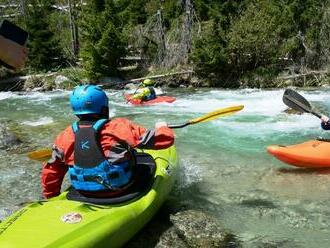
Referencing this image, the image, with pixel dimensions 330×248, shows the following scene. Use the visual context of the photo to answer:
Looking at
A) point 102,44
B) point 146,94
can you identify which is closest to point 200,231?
point 146,94

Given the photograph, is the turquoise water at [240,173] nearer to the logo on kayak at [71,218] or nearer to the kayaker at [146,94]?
the kayaker at [146,94]

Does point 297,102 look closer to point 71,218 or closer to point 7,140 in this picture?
point 71,218

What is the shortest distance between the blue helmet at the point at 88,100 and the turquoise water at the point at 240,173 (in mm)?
1494

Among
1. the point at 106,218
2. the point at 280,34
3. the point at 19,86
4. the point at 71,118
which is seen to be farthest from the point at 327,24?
the point at 106,218

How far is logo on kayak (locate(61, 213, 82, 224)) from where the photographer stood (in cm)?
329

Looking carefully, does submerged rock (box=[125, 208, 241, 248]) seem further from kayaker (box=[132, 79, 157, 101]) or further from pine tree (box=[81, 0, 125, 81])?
pine tree (box=[81, 0, 125, 81])

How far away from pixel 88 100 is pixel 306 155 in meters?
3.25

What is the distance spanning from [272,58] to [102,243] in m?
13.9

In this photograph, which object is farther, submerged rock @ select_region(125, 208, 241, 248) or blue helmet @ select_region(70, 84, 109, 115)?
submerged rock @ select_region(125, 208, 241, 248)

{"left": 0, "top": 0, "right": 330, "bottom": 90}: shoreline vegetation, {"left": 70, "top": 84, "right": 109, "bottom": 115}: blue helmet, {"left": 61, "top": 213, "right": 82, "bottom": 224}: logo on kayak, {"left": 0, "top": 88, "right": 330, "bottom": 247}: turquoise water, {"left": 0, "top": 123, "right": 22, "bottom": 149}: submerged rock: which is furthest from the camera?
{"left": 0, "top": 0, "right": 330, "bottom": 90}: shoreline vegetation

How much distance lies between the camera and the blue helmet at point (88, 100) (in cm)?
355

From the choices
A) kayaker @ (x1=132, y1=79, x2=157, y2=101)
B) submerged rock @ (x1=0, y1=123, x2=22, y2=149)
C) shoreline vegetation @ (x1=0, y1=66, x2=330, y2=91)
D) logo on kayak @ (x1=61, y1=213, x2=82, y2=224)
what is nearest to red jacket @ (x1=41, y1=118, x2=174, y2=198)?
logo on kayak @ (x1=61, y1=213, x2=82, y2=224)

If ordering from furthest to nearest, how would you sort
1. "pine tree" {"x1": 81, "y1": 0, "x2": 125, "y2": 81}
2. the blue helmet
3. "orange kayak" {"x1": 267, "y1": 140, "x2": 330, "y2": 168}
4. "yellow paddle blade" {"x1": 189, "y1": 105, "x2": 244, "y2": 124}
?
"pine tree" {"x1": 81, "y1": 0, "x2": 125, "y2": 81}
"orange kayak" {"x1": 267, "y1": 140, "x2": 330, "y2": 168}
"yellow paddle blade" {"x1": 189, "y1": 105, "x2": 244, "y2": 124}
the blue helmet

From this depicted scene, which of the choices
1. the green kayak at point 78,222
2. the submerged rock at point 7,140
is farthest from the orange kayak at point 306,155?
the submerged rock at point 7,140
